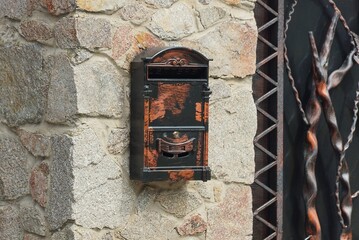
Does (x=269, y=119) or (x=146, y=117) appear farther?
(x=269, y=119)

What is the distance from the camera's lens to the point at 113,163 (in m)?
4.21

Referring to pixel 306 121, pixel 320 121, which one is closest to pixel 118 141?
pixel 306 121

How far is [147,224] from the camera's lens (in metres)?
4.30

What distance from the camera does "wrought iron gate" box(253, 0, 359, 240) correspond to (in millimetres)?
5016

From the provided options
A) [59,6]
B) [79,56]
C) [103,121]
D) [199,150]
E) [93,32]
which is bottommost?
[199,150]

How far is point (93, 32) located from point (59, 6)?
7.7 inches

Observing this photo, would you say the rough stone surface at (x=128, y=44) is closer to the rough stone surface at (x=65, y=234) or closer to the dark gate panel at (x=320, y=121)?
the rough stone surface at (x=65, y=234)

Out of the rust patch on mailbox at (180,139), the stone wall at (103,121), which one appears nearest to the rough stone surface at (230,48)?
the stone wall at (103,121)

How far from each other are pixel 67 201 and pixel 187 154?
530 mm

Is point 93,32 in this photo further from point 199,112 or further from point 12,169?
point 12,169

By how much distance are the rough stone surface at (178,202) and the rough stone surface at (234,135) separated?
17 cm

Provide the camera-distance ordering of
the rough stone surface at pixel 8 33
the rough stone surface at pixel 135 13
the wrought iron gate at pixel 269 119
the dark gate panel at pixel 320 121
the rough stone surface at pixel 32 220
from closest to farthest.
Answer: the rough stone surface at pixel 135 13
the rough stone surface at pixel 32 220
the rough stone surface at pixel 8 33
the wrought iron gate at pixel 269 119
the dark gate panel at pixel 320 121

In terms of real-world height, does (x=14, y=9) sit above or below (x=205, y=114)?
above

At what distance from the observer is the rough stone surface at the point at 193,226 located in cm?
437
